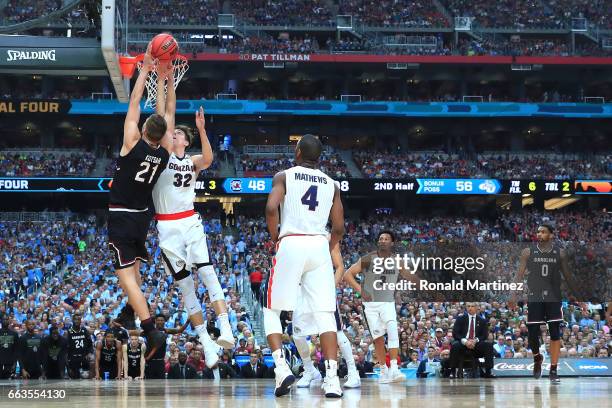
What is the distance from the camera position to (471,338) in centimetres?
1797

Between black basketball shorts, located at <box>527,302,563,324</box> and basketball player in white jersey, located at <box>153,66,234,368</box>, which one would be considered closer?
basketball player in white jersey, located at <box>153,66,234,368</box>

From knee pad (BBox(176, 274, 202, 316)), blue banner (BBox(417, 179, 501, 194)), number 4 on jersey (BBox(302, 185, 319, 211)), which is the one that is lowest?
knee pad (BBox(176, 274, 202, 316))

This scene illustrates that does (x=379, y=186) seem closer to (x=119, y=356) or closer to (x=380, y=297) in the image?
(x=119, y=356)

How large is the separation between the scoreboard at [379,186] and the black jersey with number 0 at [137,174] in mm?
36830

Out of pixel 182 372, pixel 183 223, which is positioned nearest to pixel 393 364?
pixel 183 223

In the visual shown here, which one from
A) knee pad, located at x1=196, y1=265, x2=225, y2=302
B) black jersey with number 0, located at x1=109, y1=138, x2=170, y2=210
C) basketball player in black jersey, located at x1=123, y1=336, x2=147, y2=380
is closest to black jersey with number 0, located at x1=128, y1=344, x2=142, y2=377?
basketball player in black jersey, located at x1=123, y1=336, x2=147, y2=380

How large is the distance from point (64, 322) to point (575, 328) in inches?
527

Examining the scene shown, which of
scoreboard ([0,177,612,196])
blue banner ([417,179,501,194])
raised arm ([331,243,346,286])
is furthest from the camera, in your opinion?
blue banner ([417,179,501,194])

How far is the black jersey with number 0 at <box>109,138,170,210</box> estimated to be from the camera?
953cm

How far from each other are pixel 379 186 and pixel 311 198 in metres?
39.8

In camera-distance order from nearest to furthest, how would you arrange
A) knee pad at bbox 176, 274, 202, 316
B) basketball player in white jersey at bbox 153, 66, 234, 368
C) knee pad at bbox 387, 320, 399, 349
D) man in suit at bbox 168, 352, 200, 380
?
basketball player in white jersey at bbox 153, 66, 234, 368 → knee pad at bbox 176, 274, 202, 316 → knee pad at bbox 387, 320, 399, 349 → man in suit at bbox 168, 352, 200, 380

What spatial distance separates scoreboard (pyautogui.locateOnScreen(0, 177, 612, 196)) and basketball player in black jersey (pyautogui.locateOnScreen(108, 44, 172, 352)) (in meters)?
36.8

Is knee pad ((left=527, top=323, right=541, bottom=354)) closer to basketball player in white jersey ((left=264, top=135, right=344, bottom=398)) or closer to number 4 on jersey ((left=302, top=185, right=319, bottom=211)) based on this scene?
basketball player in white jersey ((left=264, top=135, right=344, bottom=398))

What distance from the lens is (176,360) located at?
19609 millimetres
